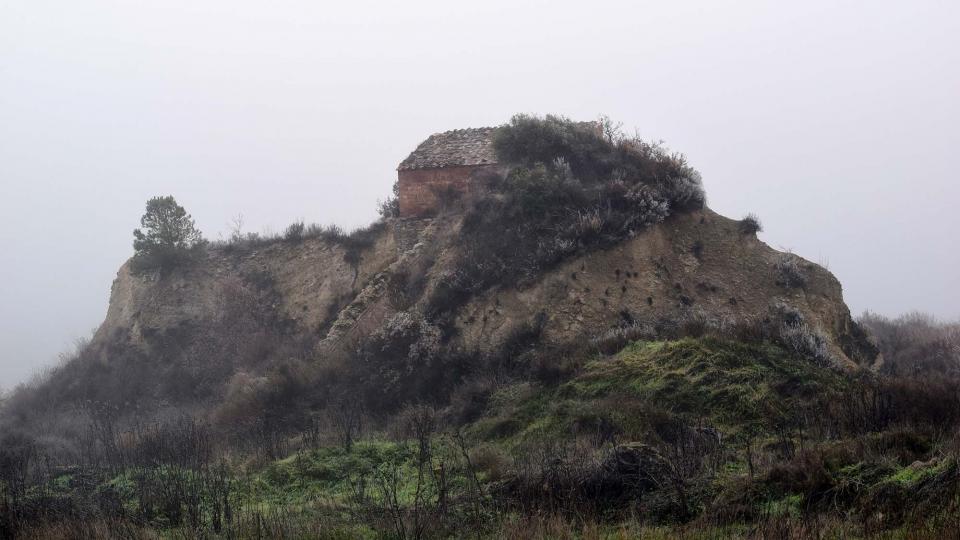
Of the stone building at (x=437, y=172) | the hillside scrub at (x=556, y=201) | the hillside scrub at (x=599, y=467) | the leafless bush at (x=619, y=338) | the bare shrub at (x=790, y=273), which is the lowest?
the hillside scrub at (x=599, y=467)

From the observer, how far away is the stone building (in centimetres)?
2473

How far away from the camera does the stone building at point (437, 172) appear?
24734 millimetres

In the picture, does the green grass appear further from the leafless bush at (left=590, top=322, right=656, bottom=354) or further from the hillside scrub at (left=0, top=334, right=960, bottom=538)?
the leafless bush at (left=590, top=322, right=656, bottom=354)

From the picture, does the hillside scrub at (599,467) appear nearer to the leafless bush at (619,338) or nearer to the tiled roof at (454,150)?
the leafless bush at (619,338)

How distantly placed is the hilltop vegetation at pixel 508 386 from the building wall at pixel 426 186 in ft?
2.33

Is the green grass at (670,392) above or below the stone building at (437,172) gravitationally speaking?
below

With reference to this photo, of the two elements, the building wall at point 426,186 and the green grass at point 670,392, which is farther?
the building wall at point 426,186

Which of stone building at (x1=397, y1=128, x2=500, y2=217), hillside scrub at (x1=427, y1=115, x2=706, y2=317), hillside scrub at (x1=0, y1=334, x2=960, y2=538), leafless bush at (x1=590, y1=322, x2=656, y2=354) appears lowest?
hillside scrub at (x1=0, y1=334, x2=960, y2=538)

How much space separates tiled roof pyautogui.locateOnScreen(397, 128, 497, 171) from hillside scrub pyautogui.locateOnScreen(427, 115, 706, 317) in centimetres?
206

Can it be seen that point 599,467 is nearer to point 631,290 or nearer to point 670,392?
point 670,392

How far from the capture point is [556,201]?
67.7 ft

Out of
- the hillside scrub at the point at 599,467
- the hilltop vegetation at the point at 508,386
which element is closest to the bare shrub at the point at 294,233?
the hilltop vegetation at the point at 508,386

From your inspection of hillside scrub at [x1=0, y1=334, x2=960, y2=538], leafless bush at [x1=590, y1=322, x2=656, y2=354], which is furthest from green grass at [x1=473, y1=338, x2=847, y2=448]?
leafless bush at [x1=590, y1=322, x2=656, y2=354]

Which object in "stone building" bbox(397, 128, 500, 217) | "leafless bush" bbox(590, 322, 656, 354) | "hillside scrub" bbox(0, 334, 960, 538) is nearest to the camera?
"hillside scrub" bbox(0, 334, 960, 538)
